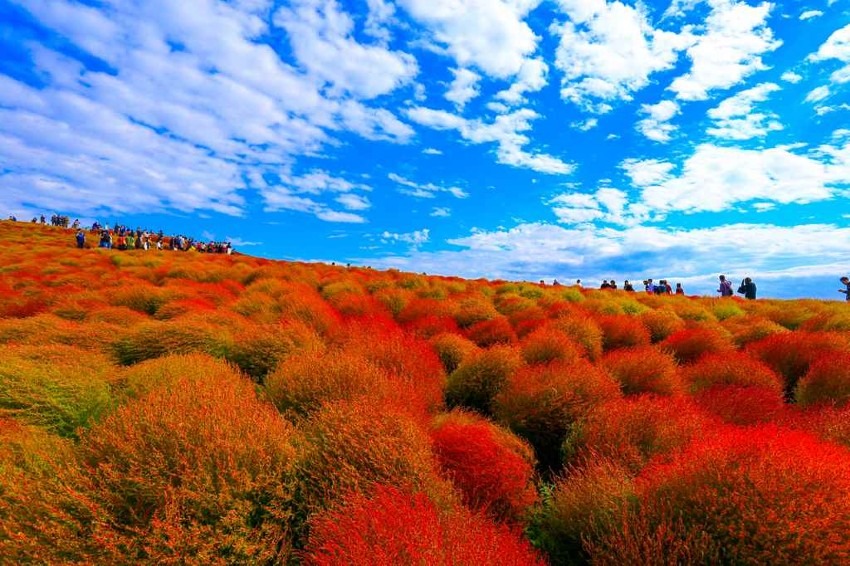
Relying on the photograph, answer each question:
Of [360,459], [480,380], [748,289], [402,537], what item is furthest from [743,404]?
[748,289]

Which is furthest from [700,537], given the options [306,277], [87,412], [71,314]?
[306,277]

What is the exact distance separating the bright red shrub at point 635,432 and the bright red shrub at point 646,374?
4.79ft

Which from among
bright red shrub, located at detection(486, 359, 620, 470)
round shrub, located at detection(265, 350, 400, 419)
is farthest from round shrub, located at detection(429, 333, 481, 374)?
round shrub, located at detection(265, 350, 400, 419)

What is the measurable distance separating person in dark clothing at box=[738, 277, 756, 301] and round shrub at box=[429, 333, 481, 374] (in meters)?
16.6

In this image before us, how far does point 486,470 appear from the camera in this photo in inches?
151

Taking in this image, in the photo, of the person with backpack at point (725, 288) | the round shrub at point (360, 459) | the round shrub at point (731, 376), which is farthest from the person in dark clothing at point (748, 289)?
the round shrub at point (360, 459)

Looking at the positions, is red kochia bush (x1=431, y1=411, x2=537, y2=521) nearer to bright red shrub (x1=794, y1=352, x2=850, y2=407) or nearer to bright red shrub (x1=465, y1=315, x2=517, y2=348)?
bright red shrub (x1=465, y1=315, x2=517, y2=348)

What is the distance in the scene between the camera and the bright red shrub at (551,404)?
5.04 meters

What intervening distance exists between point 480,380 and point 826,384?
4.61 m

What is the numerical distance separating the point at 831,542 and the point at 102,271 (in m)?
19.2

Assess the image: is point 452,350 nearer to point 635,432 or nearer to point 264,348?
point 264,348

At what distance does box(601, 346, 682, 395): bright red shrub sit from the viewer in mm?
6164

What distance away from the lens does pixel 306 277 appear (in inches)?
611

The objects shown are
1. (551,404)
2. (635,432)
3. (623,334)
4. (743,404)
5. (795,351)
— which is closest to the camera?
(635,432)
